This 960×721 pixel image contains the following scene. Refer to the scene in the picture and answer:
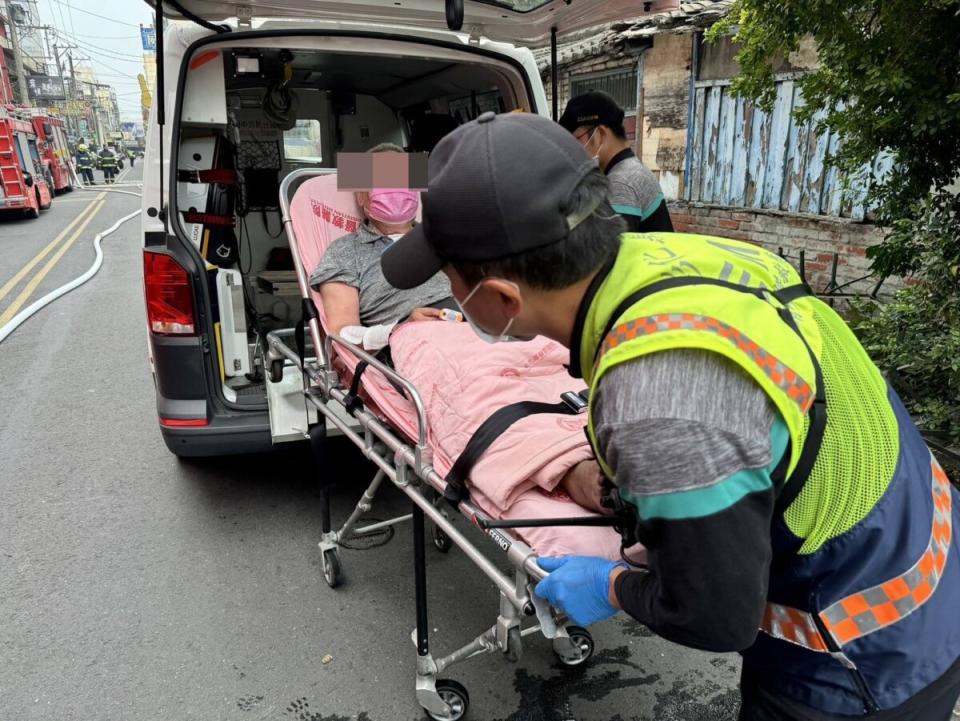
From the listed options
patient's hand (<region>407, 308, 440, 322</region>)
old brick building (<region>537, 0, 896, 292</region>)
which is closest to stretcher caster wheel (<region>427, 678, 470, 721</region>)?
patient's hand (<region>407, 308, 440, 322</region>)

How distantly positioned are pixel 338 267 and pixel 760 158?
202 inches

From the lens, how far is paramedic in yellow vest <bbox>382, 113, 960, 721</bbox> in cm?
91

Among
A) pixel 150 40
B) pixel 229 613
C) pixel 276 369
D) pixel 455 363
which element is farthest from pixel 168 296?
pixel 150 40

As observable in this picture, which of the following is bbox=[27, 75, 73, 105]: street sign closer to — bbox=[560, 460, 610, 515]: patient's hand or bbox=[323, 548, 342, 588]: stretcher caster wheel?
bbox=[323, 548, 342, 588]: stretcher caster wheel

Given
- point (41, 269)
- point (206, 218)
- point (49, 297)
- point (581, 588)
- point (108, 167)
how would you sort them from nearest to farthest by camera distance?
point (581, 588), point (206, 218), point (49, 297), point (41, 269), point (108, 167)

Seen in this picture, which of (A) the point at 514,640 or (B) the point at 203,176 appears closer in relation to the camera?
(A) the point at 514,640

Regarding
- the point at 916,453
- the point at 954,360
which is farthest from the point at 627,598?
the point at 954,360

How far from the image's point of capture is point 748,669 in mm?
1316

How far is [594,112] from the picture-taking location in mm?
3254

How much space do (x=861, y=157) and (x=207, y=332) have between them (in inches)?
132

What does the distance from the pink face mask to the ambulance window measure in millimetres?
2860

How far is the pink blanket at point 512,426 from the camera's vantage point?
62.7 inches

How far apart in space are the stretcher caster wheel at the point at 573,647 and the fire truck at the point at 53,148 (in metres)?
21.9

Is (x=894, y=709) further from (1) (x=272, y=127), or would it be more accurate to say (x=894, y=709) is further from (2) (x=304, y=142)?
(2) (x=304, y=142)
